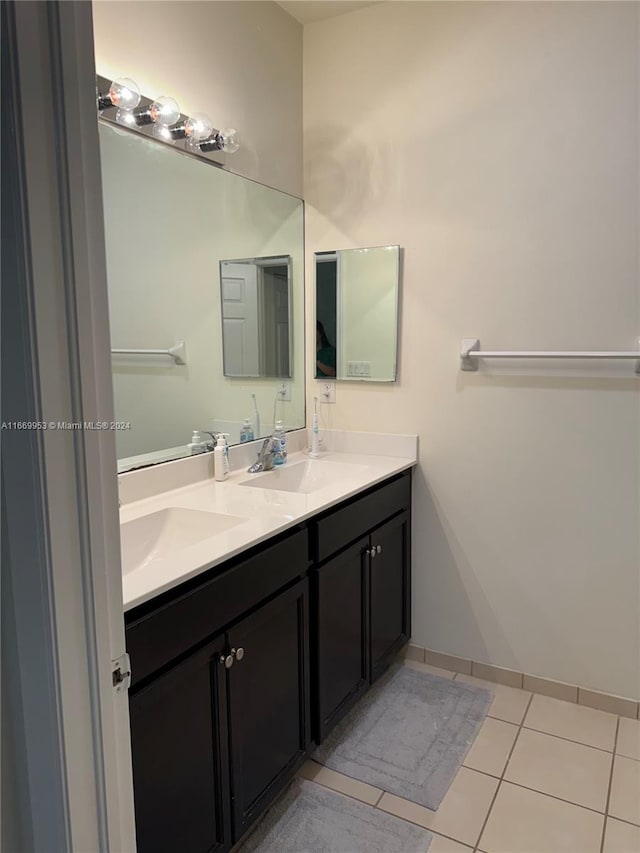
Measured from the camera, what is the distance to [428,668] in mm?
2508

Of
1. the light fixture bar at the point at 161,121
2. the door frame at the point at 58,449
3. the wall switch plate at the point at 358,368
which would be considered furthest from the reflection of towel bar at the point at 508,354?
the door frame at the point at 58,449

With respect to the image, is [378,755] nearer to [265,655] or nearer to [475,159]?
[265,655]

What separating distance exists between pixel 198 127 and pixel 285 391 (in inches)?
42.0

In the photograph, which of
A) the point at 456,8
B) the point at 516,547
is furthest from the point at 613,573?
the point at 456,8

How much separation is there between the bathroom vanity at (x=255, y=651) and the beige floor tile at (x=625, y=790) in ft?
2.69

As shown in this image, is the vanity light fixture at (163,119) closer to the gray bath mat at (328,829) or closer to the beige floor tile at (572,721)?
the gray bath mat at (328,829)

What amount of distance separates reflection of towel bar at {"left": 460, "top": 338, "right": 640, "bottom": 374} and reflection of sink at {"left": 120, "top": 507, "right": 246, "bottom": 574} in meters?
1.12

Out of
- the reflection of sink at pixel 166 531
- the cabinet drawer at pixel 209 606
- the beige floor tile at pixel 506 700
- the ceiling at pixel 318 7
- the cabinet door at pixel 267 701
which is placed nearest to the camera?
the cabinet drawer at pixel 209 606

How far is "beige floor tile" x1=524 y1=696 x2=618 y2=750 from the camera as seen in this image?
6.79 ft

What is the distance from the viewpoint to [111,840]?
0.83 meters

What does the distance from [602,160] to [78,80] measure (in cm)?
Answer: 188

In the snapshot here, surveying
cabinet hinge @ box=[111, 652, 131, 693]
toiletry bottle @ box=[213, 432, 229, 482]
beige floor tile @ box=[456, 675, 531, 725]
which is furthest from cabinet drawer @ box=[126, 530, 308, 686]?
beige floor tile @ box=[456, 675, 531, 725]

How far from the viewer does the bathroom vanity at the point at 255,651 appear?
1236 mm

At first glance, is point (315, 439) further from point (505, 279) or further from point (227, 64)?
point (227, 64)
